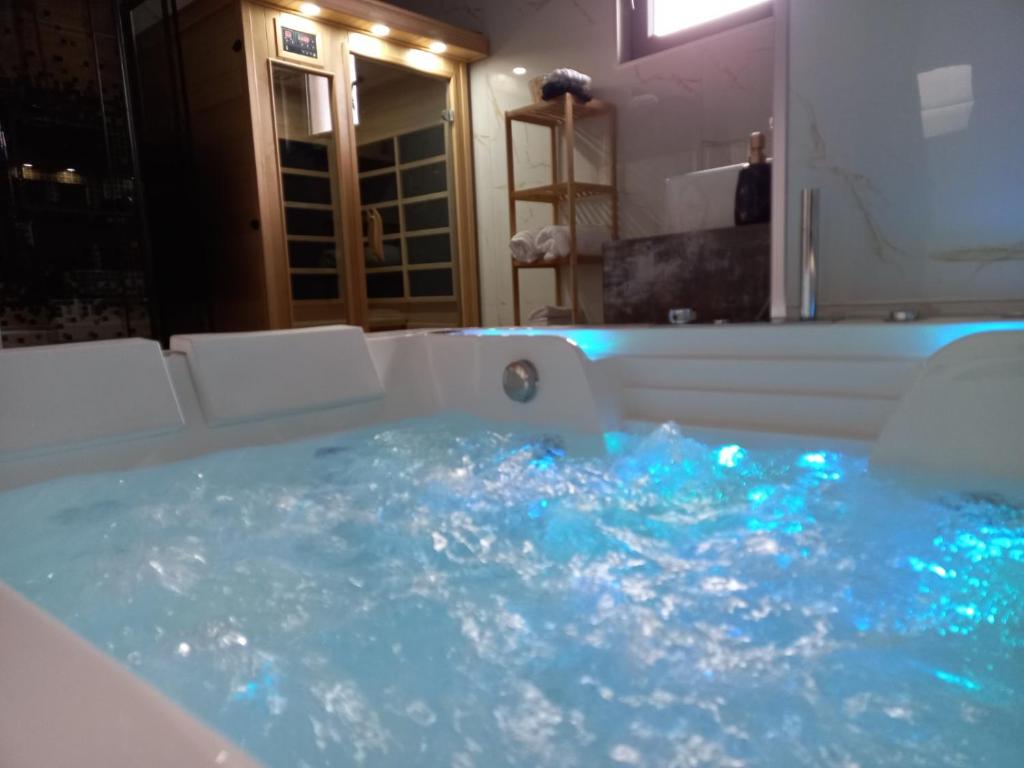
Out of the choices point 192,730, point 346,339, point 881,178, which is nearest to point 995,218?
point 881,178

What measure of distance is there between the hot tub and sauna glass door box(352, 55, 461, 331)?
6.20 feet

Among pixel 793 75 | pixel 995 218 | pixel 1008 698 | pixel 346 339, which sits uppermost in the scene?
pixel 793 75

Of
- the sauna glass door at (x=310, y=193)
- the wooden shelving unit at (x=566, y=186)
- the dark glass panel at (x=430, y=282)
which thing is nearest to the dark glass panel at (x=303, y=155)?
the sauna glass door at (x=310, y=193)

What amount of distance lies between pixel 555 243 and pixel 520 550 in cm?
211

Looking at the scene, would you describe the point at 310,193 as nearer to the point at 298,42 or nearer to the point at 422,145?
the point at 298,42

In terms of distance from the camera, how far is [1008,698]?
0.57 m

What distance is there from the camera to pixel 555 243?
2.87m

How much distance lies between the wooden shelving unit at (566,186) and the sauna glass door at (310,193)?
82 cm

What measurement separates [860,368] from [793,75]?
822 millimetres

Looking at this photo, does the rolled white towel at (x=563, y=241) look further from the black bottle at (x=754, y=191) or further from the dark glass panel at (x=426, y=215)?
the dark glass panel at (x=426, y=215)

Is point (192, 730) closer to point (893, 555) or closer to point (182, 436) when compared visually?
point (893, 555)

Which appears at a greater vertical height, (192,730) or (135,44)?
(135,44)

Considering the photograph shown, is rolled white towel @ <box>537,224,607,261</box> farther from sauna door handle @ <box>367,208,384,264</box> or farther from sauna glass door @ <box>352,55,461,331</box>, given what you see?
sauna door handle @ <box>367,208,384,264</box>

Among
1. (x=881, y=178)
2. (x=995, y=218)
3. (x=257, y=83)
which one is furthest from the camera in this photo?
(x=257, y=83)
